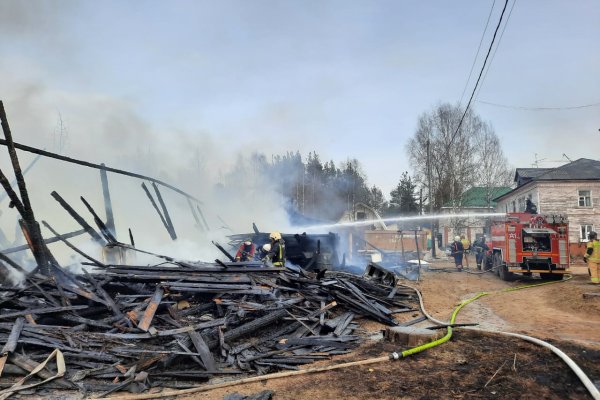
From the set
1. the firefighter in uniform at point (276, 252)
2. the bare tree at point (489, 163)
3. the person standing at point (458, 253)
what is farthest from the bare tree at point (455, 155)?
the firefighter in uniform at point (276, 252)

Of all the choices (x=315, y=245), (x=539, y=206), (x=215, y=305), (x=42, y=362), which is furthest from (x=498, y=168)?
(x=42, y=362)

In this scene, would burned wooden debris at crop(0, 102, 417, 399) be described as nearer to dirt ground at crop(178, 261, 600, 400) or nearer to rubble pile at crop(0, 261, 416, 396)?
rubble pile at crop(0, 261, 416, 396)

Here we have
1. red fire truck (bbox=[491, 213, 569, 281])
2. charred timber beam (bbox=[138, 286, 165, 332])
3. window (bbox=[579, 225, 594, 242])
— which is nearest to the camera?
charred timber beam (bbox=[138, 286, 165, 332])

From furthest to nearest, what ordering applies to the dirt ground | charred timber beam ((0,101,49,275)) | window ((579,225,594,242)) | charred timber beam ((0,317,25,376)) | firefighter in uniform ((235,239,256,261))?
window ((579,225,594,242)) → firefighter in uniform ((235,239,256,261)) → charred timber beam ((0,101,49,275)) → charred timber beam ((0,317,25,376)) → the dirt ground

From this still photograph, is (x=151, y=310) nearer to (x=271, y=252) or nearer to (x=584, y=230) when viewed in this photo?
(x=271, y=252)

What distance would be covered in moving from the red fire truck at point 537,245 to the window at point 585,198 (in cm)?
2308

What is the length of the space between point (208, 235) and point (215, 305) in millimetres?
10414

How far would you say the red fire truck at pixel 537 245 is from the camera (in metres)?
15.6

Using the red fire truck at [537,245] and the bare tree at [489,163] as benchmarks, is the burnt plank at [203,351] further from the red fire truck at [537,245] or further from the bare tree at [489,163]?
the bare tree at [489,163]

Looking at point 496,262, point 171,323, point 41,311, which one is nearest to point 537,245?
point 496,262

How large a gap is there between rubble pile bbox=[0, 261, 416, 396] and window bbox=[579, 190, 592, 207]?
107 ft

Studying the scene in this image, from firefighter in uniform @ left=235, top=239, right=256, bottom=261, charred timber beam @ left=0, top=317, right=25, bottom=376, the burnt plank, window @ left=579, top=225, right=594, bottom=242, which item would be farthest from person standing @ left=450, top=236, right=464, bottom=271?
→ window @ left=579, top=225, right=594, bottom=242

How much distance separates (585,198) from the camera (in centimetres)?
3481

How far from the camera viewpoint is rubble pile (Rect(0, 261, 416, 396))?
5664mm
